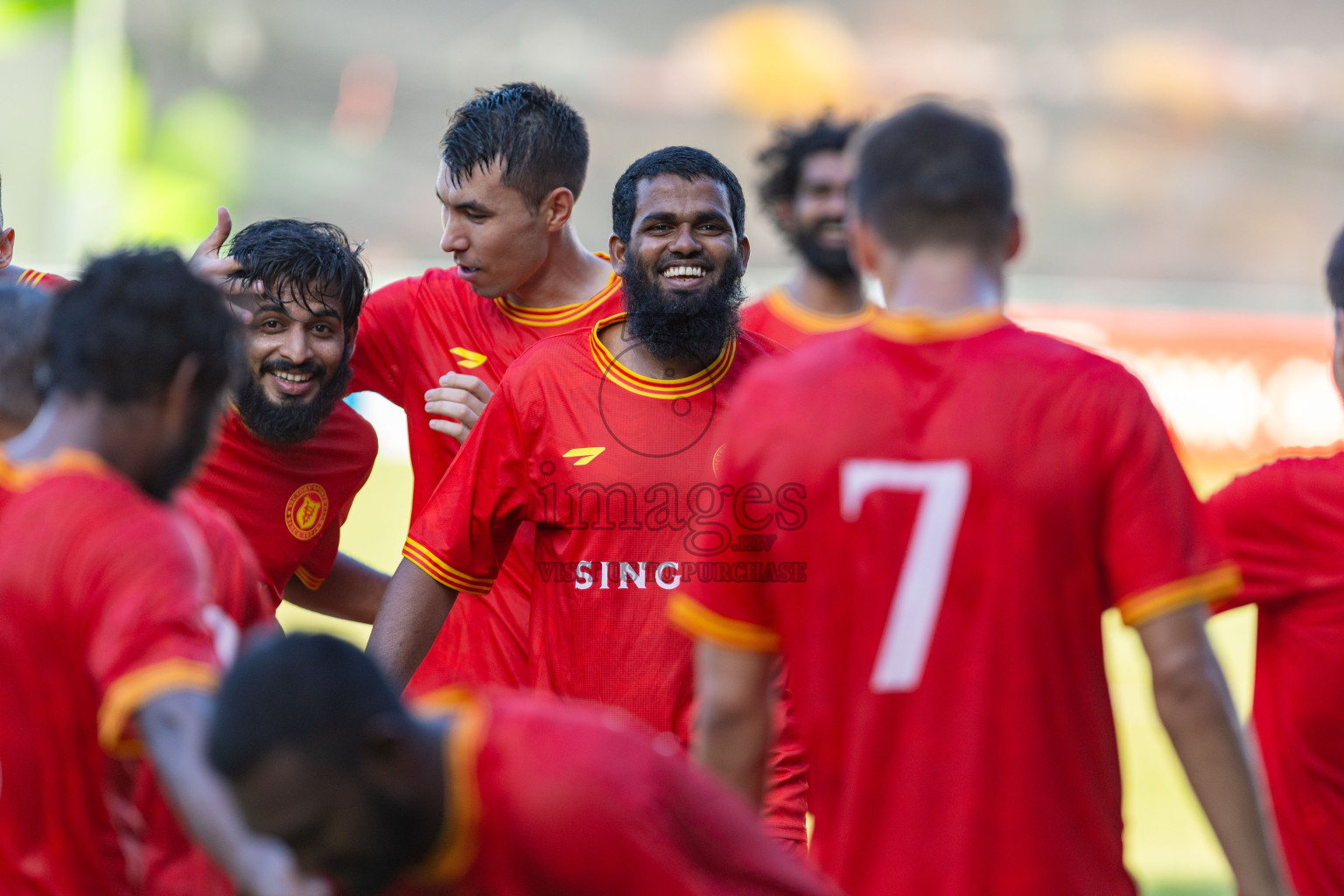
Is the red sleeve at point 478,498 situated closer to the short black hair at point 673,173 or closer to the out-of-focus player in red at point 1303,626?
the short black hair at point 673,173

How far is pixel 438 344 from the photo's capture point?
5055 mm

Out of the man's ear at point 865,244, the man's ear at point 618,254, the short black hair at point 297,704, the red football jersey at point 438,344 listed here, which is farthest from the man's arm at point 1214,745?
the red football jersey at point 438,344

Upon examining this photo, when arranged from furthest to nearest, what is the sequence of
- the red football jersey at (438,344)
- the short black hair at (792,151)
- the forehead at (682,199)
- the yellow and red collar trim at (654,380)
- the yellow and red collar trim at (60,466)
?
the short black hair at (792,151) < the red football jersey at (438,344) < the forehead at (682,199) < the yellow and red collar trim at (654,380) < the yellow and red collar trim at (60,466)

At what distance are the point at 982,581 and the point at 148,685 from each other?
125 cm

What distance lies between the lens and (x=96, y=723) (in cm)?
240

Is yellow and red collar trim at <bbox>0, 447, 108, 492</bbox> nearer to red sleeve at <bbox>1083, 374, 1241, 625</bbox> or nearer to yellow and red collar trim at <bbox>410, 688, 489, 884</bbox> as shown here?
yellow and red collar trim at <bbox>410, 688, 489, 884</bbox>

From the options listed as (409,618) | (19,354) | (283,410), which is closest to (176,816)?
(19,354)

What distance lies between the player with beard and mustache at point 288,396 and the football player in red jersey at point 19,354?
1396 mm

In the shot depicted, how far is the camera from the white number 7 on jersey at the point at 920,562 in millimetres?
2500

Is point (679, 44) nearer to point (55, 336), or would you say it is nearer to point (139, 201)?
point (139, 201)

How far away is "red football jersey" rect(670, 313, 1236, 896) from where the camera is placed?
8.14ft

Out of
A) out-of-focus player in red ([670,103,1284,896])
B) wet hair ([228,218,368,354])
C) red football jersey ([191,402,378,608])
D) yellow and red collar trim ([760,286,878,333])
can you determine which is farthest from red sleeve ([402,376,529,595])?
yellow and red collar trim ([760,286,878,333])

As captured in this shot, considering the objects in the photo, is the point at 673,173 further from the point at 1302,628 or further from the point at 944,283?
the point at 1302,628

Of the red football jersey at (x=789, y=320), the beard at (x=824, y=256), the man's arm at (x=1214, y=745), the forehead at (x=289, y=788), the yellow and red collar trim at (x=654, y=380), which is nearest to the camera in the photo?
the forehead at (x=289, y=788)
